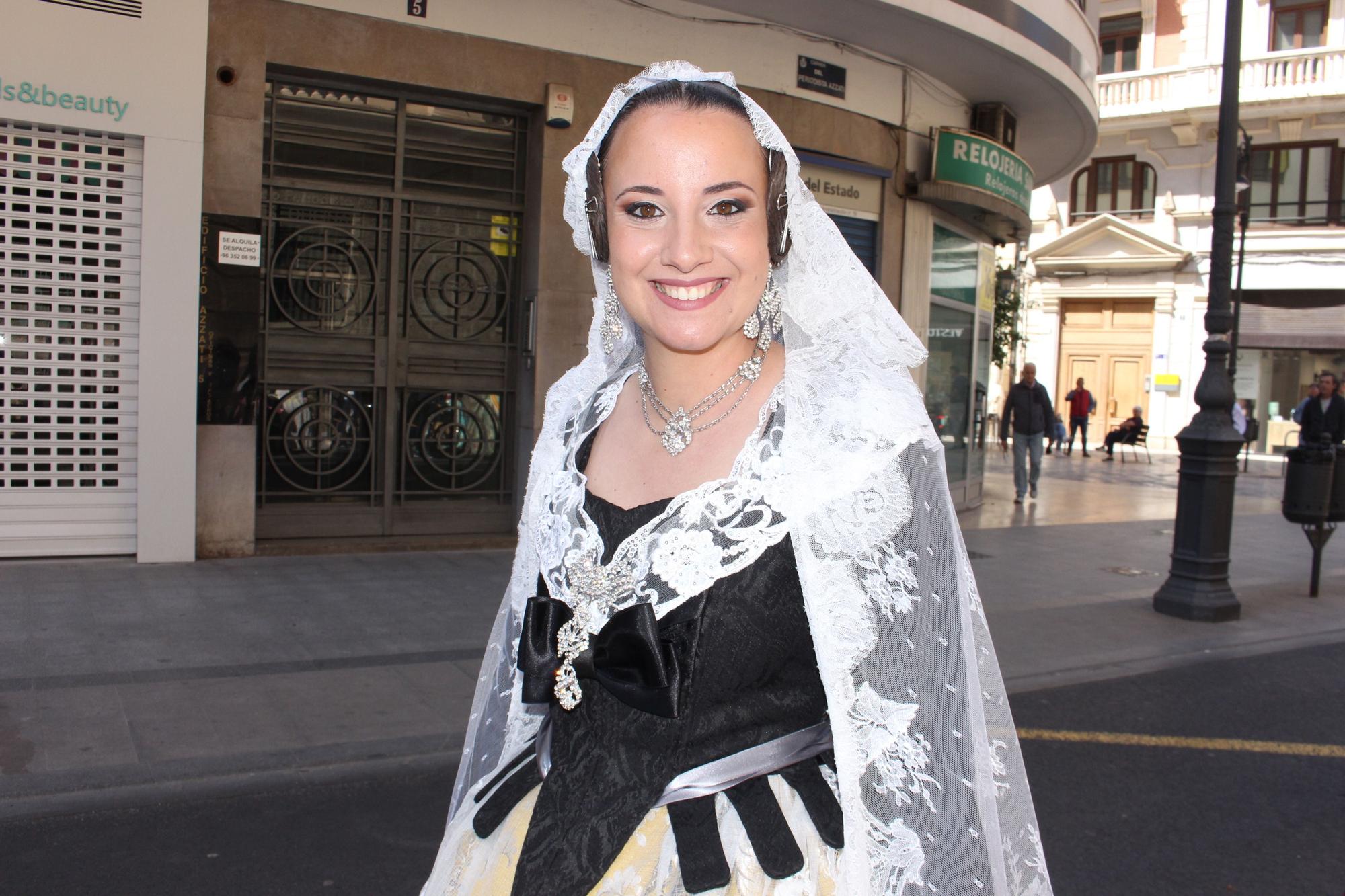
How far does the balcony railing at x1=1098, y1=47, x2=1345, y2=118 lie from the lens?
27.2 metres

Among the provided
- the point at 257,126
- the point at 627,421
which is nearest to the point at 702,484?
the point at 627,421

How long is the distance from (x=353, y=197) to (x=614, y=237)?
7.94m

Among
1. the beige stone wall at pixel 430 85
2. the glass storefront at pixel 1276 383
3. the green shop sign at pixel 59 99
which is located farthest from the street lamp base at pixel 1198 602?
the glass storefront at pixel 1276 383

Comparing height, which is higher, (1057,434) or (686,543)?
(686,543)

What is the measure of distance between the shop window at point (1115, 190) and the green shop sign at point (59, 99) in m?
28.4

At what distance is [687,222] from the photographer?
5.43 feet

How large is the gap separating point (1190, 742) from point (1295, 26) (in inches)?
1141

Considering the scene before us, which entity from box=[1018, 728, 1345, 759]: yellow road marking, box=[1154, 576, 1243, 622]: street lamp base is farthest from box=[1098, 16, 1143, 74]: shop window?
box=[1018, 728, 1345, 759]: yellow road marking

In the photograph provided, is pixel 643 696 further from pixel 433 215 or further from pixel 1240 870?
pixel 433 215

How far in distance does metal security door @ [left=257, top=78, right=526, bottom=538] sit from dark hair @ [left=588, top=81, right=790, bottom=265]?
7.67 m

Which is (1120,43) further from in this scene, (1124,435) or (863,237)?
(863,237)

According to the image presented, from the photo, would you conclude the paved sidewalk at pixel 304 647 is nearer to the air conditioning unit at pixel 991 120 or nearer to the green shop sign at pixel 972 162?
the green shop sign at pixel 972 162

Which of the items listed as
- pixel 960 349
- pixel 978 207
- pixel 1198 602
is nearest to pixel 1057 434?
pixel 960 349

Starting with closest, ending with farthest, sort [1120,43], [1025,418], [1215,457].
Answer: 1. [1215,457]
2. [1025,418]
3. [1120,43]
